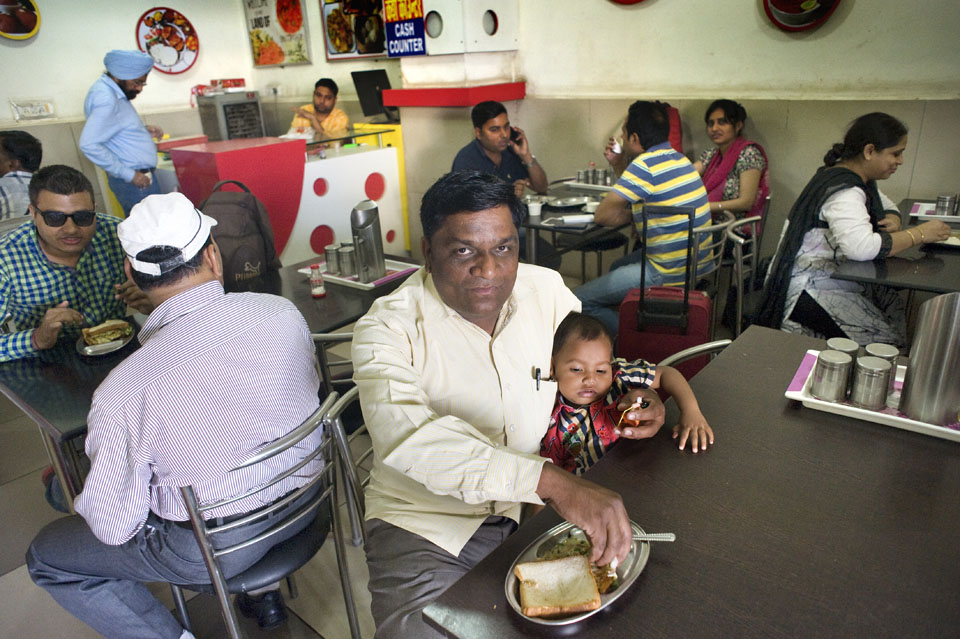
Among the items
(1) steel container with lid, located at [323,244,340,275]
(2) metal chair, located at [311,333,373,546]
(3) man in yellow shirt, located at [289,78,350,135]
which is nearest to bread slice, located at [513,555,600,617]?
(2) metal chair, located at [311,333,373,546]

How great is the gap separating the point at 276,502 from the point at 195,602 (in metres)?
0.86

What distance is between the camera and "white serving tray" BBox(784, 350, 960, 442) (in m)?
1.23

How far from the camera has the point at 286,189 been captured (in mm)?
4566

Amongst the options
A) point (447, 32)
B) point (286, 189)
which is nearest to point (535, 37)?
point (447, 32)

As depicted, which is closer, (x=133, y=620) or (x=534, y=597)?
(x=534, y=597)

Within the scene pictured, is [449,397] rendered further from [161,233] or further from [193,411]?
[161,233]

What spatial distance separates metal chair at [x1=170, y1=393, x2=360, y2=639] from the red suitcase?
1.50 metres

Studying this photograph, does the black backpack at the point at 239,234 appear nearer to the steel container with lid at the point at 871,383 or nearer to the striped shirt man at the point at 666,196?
the striped shirt man at the point at 666,196

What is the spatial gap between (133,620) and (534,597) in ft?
4.35

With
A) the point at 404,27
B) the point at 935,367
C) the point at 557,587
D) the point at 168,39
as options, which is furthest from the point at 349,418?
the point at 168,39

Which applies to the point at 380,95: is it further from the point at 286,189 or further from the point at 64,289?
the point at 64,289

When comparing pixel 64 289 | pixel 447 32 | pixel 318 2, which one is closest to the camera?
pixel 64 289

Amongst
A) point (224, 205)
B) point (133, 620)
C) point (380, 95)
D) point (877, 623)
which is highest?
point (380, 95)

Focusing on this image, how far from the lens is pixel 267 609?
2.04 metres
